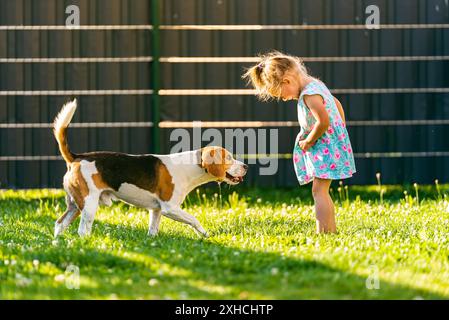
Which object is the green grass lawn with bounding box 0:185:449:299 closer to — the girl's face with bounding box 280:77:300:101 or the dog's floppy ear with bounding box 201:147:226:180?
the dog's floppy ear with bounding box 201:147:226:180

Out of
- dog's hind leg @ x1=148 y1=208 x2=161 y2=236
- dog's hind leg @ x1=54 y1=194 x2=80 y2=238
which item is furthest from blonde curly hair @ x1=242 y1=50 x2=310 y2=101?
dog's hind leg @ x1=54 y1=194 x2=80 y2=238

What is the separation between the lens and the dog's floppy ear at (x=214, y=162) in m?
7.12

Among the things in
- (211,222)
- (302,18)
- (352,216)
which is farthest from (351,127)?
(211,222)

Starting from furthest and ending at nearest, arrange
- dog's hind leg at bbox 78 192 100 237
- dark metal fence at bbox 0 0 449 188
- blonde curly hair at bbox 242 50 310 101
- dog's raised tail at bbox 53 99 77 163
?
dark metal fence at bbox 0 0 449 188
blonde curly hair at bbox 242 50 310 101
dog's raised tail at bbox 53 99 77 163
dog's hind leg at bbox 78 192 100 237

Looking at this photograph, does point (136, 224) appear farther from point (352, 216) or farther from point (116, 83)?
point (116, 83)

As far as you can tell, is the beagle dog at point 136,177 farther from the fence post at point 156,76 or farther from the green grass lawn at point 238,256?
the fence post at point 156,76

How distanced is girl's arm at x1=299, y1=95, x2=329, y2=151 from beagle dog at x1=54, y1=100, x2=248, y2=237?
0.55 meters

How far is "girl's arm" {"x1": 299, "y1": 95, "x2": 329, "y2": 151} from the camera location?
22.8ft

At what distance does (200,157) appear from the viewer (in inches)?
283

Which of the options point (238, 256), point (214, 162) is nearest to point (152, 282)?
point (238, 256)

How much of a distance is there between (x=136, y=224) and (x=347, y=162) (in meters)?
1.87

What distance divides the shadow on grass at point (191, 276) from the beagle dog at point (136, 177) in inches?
29.0

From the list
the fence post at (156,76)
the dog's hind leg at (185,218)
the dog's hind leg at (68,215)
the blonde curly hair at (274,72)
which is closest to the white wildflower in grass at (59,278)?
the dog's hind leg at (185,218)
